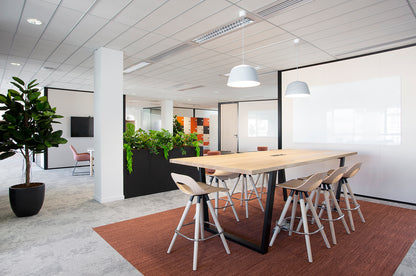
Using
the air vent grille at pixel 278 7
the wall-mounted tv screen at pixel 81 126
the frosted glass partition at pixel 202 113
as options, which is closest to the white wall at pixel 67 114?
the wall-mounted tv screen at pixel 81 126

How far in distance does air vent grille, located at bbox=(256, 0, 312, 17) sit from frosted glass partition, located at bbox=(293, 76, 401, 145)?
104 inches

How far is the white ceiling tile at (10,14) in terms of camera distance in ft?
9.98

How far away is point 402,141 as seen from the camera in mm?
4344

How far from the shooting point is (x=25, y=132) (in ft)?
11.8

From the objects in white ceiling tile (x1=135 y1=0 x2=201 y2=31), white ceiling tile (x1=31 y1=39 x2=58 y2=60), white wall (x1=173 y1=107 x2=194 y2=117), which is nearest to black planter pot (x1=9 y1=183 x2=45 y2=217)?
white ceiling tile (x1=31 y1=39 x2=58 y2=60)

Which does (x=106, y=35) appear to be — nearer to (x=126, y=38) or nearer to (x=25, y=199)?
(x=126, y=38)

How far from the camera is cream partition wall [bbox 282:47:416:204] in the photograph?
14.1ft

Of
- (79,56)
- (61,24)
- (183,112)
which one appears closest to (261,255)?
(61,24)

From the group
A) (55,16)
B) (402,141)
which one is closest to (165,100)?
(55,16)

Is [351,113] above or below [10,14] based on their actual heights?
below

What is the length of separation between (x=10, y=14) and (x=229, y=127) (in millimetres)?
10247

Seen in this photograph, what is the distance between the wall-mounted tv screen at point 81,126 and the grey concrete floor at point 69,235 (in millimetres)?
3512

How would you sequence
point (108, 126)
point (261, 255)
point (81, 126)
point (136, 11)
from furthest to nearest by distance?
point (81, 126)
point (108, 126)
point (136, 11)
point (261, 255)

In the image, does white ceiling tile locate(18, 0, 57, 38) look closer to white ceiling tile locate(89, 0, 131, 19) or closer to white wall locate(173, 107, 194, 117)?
white ceiling tile locate(89, 0, 131, 19)
